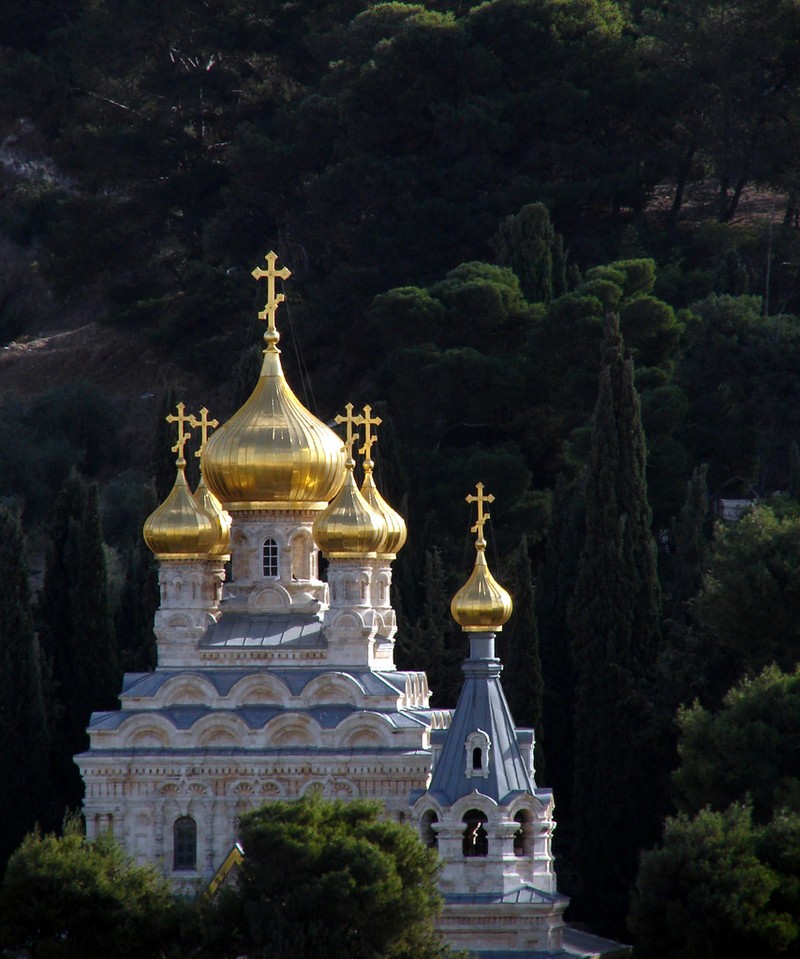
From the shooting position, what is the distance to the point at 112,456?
Result: 6359 centimetres

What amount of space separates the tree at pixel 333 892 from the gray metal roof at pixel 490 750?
10.6 feet

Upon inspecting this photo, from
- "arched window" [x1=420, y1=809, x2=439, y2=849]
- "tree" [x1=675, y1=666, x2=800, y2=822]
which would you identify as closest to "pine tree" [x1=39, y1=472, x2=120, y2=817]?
"arched window" [x1=420, y1=809, x2=439, y2=849]

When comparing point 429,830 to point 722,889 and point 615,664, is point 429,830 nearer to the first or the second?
point 722,889

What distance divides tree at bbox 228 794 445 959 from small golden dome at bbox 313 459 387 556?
638 centimetres

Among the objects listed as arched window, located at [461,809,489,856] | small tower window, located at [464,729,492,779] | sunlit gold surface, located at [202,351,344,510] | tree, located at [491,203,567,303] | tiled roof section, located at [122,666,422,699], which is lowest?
arched window, located at [461,809,489,856]

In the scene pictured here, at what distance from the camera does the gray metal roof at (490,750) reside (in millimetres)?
38656

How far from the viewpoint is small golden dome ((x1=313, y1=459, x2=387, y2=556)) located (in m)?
41.1

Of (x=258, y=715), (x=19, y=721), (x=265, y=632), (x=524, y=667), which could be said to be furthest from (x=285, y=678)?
(x=524, y=667)

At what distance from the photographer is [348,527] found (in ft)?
135

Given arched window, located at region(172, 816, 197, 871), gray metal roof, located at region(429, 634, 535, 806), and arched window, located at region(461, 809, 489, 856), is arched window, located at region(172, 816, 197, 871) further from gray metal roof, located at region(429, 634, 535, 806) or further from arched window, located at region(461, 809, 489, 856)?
arched window, located at region(461, 809, 489, 856)

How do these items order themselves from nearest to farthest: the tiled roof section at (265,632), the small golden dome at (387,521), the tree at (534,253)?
the tiled roof section at (265,632) → the small golden dome at (387,521) → the tree at (534,253)

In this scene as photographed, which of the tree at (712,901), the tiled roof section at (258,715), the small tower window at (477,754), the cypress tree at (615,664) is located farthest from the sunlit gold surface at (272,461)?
the tree at (712,901)

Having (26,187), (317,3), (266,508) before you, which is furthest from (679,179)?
(266,508)

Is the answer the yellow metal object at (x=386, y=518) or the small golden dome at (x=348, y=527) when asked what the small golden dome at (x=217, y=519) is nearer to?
the small golden dome at (x=348, y=527)
